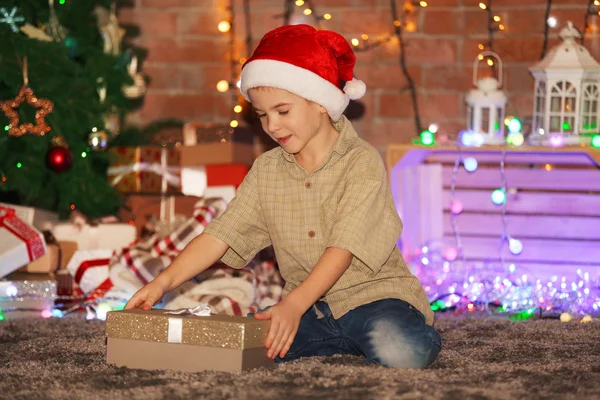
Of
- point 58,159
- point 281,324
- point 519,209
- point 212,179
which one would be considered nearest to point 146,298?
point 281,324

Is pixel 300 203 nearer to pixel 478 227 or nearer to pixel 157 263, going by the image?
pixel 157 263

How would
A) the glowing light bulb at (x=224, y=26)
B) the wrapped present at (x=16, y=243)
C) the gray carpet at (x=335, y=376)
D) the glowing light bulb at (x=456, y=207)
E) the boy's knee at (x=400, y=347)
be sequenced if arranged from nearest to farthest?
the gray carpet at (x=335, y=376), the boy's knee at (x=400, y=347), the wrapped present at (x=16, y=243), the glowing light bulb at (x=456, y=207), the glowing light bulb at (x=224, y=26)

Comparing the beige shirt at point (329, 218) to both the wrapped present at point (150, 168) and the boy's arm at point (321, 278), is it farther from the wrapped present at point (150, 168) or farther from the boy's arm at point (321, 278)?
the wrapped present at point (150, 168)

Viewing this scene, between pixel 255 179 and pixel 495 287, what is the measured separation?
96 cm

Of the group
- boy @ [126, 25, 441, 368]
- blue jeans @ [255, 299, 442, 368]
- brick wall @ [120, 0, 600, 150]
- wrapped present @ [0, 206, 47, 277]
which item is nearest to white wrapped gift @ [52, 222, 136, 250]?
wrapped present @ [0, 206, 47, 277]

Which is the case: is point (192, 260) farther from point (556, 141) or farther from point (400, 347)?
point (556, 141)

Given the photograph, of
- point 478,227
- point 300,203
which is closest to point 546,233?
point 478,227

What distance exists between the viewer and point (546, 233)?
9.53ft

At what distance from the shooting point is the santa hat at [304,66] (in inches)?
69.4

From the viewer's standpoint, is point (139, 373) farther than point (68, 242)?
No

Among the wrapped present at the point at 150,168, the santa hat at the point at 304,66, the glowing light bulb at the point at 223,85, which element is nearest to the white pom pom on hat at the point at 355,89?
the santa hat at the point at 304,66

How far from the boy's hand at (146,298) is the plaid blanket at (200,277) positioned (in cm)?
58

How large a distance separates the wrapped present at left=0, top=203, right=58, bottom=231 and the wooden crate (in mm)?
1070

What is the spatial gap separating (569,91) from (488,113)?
243 millimetres
